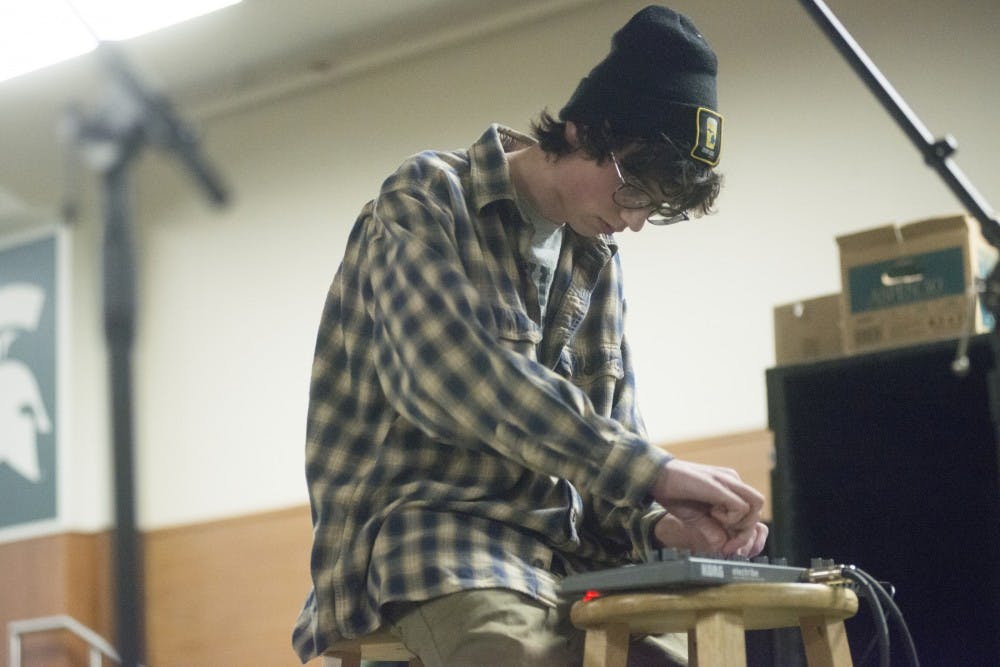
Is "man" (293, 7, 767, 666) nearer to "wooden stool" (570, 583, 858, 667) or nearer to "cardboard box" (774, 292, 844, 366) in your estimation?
"wooden stool" (570, 583, 858, 667)

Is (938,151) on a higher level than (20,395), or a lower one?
lower

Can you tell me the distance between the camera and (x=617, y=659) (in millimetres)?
1370

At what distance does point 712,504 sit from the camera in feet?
4.60

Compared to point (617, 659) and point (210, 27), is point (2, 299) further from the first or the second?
point (617, 659)

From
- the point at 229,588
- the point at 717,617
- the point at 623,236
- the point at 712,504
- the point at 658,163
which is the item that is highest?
the point at 623,236

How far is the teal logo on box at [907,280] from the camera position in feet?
8.03

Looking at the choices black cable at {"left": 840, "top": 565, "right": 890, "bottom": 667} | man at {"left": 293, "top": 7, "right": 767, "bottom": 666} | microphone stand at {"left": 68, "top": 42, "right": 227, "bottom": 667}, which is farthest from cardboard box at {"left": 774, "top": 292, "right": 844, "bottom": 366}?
microphone stand at {"left": 68, "top": 42, "right": 227, "bottom": 667}

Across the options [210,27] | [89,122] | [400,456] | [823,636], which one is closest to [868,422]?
[823,636]

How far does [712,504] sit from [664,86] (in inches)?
22.6

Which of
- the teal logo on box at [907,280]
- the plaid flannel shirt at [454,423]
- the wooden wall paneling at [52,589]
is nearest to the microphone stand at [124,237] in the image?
the plaid flannel shirt at [454,423]

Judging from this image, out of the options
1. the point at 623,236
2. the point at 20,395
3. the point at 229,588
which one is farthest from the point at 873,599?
the point at 20,395

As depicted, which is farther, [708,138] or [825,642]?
[708,138]

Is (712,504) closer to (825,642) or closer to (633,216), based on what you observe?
(825,642)

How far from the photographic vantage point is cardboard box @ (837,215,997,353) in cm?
243
